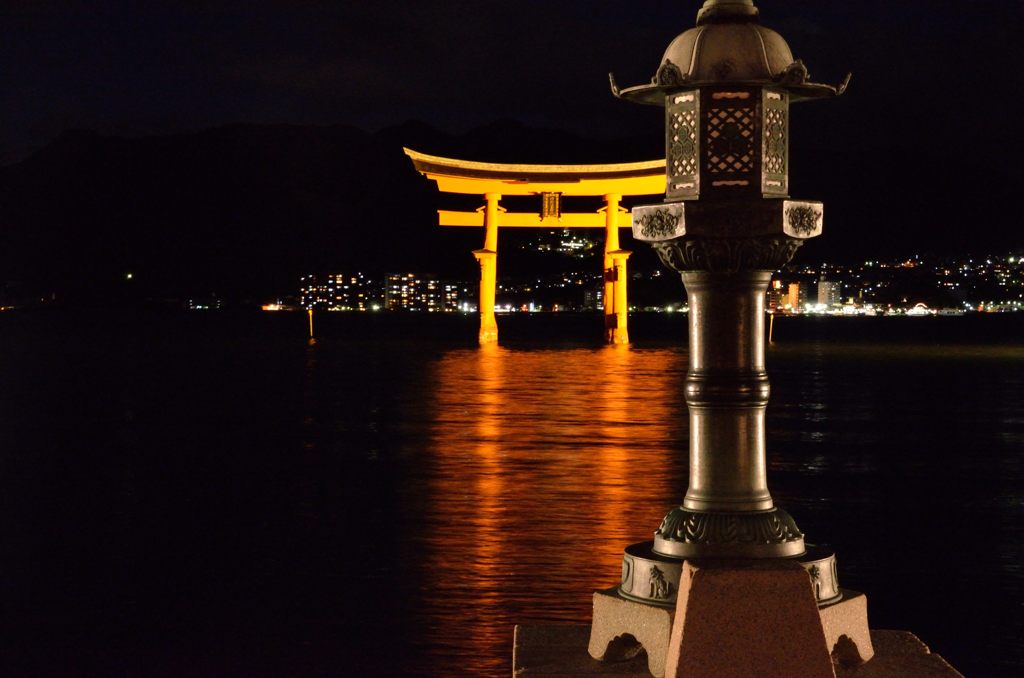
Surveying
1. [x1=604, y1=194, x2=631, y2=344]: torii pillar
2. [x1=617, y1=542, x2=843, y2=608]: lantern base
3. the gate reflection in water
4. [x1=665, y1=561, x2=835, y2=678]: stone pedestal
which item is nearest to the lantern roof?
[x1=617, y1=542, x2=843, y2=608]: lantern base

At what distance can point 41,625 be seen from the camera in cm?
738

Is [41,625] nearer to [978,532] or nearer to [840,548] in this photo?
[840,548]

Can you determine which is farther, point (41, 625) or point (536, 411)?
point (536, 411)

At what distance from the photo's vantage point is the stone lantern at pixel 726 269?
5645mm

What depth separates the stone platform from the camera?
18.8 feet

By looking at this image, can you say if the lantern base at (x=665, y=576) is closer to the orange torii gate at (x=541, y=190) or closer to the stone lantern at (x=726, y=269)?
the stone lantern at (x=726, y=269)

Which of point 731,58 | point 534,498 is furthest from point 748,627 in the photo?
point 534,498

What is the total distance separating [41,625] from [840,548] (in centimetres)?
523

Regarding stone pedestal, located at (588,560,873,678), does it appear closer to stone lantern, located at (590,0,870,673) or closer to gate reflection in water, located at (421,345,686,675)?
stone lantern, located at (590,0,870,673)

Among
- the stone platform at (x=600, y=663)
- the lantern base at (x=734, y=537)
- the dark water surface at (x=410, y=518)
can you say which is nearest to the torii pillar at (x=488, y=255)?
the dark water surface at (x=410, y=518)

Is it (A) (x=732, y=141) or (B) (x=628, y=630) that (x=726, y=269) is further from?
(B) (x=628, y=630)

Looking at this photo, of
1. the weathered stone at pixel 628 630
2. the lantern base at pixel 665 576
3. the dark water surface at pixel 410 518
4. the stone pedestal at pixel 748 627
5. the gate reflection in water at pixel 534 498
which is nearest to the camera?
the stone pedestal at pixel 748 627

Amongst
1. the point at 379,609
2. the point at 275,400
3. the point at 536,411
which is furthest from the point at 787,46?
the point at 275,400

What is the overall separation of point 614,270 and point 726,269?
1952 inches
